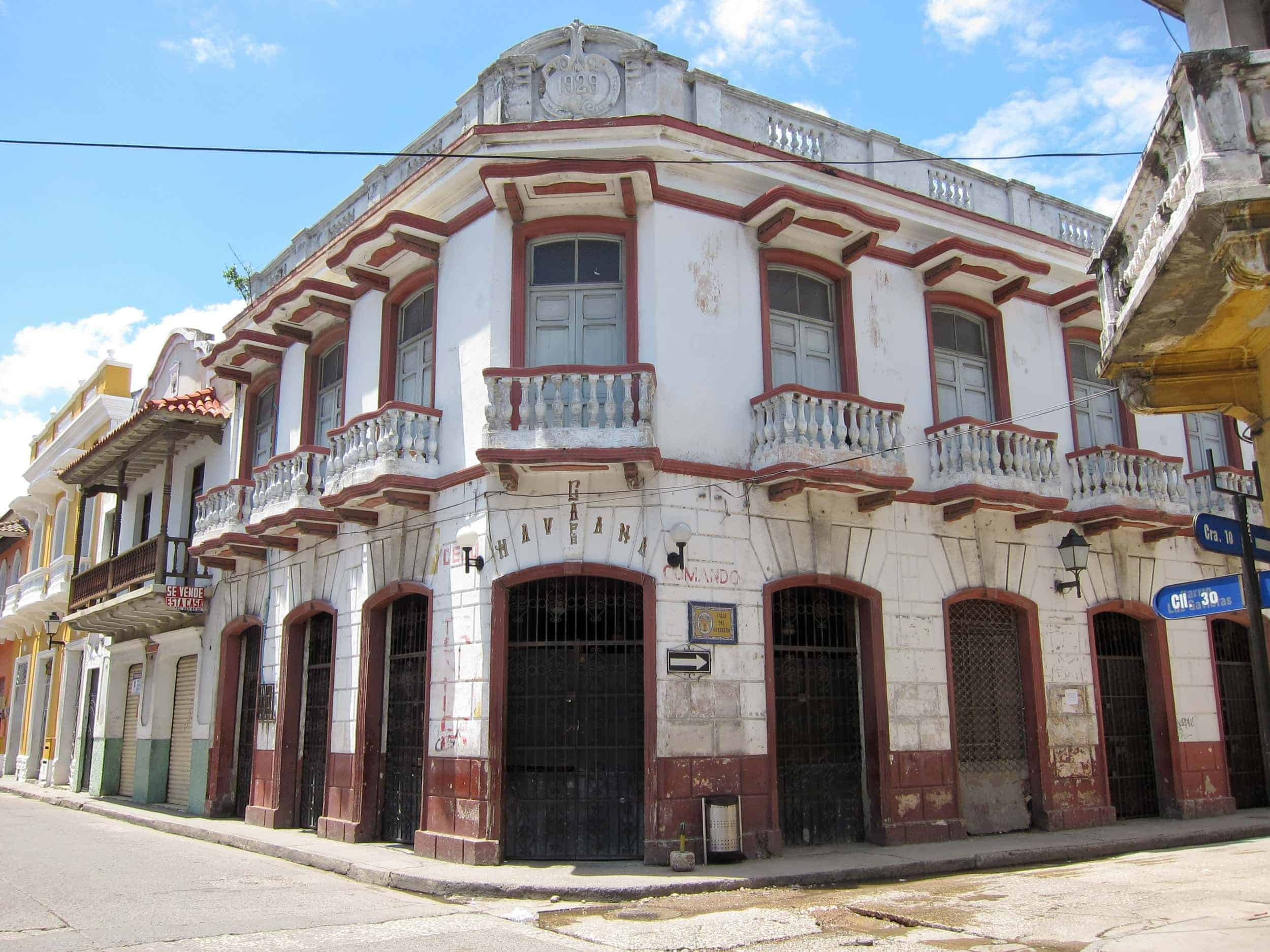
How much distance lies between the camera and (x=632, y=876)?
9820 mm

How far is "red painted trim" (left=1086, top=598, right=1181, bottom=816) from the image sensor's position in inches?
554

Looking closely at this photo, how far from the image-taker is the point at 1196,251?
6.34 m

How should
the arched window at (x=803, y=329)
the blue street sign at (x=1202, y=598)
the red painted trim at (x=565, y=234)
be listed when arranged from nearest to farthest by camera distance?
the blue street sign at (x=1202, y=598) → the red painted trim at (x=565, y=234) → the arched window at (x=803, y=329)

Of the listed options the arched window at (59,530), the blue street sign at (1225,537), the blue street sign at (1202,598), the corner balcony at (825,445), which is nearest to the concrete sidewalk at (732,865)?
the corner balcony at (825,445)

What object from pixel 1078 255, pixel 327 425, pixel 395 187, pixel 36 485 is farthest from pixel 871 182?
pixel 36 485

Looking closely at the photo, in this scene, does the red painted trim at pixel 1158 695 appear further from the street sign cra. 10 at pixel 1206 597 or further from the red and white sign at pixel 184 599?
the red and white sign at pixel 184 599

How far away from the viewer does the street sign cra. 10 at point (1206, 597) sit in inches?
229

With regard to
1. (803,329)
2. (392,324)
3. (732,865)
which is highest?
(392,324)

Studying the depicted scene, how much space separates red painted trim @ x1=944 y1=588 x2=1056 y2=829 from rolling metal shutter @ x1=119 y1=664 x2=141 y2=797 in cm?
1526

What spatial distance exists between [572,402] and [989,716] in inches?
265

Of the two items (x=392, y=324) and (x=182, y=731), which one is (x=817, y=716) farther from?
(x=182, y=731)

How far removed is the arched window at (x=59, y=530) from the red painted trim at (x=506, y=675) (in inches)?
786

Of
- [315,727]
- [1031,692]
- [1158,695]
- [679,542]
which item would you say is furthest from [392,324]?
[1158,695]

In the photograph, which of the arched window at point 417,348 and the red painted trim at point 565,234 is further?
the arched window at point 417,348
